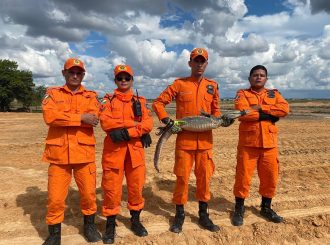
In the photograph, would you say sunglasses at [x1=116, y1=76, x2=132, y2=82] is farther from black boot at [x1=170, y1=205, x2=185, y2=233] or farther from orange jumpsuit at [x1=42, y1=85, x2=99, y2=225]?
black boot at [x1=170, y1=205, x2=185, y2=233]

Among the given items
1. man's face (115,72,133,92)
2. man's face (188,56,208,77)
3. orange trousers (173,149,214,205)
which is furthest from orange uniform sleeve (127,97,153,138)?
man's face (188,56,208,77)

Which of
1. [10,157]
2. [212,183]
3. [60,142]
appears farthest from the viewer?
[10,157]

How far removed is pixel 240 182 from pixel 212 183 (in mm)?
2175

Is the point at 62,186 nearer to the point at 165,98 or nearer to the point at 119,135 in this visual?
the point at 119,135

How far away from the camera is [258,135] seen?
17.0ft

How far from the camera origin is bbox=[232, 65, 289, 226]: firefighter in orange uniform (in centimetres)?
519

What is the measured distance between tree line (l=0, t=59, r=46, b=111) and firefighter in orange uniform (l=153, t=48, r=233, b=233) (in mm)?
39681

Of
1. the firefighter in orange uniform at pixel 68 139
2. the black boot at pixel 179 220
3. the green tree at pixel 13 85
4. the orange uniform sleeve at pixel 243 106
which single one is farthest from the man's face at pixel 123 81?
the green tree at pixel 13 85

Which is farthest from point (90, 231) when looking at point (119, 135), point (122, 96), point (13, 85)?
point (13, 85)

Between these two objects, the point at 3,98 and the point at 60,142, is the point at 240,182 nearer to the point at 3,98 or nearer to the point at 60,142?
the point at 60,142

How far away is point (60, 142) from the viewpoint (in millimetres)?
4348

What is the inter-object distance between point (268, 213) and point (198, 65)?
2.69 meters

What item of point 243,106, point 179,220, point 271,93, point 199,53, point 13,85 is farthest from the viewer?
point 13,85

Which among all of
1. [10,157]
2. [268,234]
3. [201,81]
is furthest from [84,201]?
[10,157]
